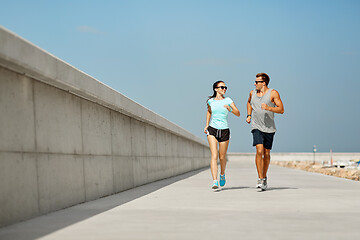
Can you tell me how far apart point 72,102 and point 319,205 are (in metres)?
3.67

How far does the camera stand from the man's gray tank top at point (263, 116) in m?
10.2

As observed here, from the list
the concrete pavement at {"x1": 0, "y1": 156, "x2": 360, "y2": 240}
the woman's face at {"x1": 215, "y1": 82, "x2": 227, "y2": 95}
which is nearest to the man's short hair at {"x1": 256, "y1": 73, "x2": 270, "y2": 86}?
the woman's face at {"x1": 215, "y1": 82, "x2": 227, "y2": 95}

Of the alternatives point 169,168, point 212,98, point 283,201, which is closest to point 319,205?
point 283,201

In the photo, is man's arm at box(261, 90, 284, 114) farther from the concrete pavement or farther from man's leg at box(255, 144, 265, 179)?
the concrete pavement

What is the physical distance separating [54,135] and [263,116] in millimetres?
4479

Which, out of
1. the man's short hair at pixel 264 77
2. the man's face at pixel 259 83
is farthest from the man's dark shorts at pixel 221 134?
the man's short hair at pixel 264 77

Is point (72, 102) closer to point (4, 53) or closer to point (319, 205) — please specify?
point (4, 53)

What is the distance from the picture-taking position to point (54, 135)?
6.93m

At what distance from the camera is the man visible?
10188mm

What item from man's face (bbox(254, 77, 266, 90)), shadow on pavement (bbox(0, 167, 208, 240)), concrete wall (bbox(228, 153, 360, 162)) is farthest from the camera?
concrete wall (bbox(228, 153, 360, 162))

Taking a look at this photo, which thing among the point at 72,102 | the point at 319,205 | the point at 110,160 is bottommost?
the point at 319,205

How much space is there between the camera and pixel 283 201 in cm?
827

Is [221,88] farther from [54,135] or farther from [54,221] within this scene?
[54,221]

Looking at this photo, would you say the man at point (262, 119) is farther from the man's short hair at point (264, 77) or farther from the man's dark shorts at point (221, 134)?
the man's dark shorts at point (221, 134)
